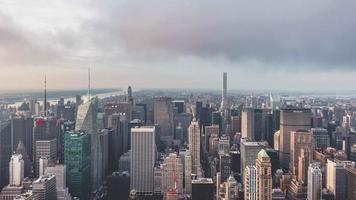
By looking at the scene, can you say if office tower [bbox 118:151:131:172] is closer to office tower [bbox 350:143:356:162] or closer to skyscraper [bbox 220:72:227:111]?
skyscraper [bbox 220:72:227:111]

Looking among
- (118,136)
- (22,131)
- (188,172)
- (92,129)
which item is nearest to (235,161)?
(188,172)

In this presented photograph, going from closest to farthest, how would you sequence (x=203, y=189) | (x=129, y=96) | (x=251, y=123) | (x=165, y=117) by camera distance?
(x=203, y=189) < (x=129, y=96) < (x=251, y=123) < (x=165, y=117)

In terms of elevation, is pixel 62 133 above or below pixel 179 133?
above

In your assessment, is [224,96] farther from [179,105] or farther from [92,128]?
[92,128]

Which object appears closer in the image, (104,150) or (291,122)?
(104,150)

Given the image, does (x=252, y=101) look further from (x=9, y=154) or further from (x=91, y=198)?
(x=9, y=154)

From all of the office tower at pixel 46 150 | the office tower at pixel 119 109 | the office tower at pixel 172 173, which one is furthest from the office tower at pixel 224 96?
the office tower at pixel 46 150

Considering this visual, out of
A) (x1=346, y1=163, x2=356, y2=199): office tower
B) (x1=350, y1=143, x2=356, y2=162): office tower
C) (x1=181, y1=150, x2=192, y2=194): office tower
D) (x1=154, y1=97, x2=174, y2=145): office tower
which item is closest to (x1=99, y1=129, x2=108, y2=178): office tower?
(x1=154, y1=97, x2=174, y2=145): office tower

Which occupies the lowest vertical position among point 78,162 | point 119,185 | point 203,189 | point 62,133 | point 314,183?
point 119,185
